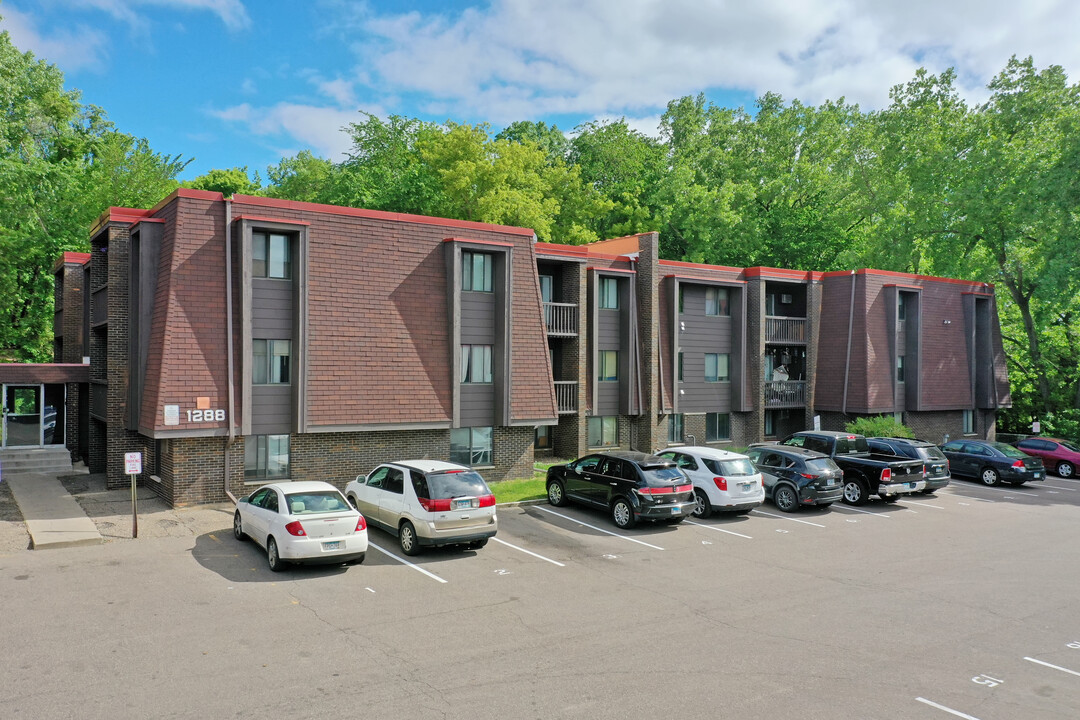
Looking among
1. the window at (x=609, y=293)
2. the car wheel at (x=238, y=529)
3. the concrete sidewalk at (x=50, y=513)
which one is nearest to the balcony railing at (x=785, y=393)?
the window at (x=609, y=293)

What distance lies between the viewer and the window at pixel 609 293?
96.1ft

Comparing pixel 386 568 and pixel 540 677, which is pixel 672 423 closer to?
pixel 386 568

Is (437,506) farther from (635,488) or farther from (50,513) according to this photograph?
(50,513)

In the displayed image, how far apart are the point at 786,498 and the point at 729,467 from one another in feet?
8.32

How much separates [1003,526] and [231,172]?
58337 millimetres

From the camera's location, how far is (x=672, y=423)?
31.3 m

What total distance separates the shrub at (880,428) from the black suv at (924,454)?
215 inches

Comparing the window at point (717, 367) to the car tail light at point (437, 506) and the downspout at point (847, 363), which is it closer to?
the downspout at point (847, 363)

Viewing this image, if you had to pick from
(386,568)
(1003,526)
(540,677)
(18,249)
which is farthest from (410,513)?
(18,249)

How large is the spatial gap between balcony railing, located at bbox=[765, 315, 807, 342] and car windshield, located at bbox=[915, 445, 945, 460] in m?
10.5

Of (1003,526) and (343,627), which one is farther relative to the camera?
(1003,526)

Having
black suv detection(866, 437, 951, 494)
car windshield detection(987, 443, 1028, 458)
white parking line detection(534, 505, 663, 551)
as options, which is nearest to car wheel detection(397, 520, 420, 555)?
white parking line detection(534, 505, 663, 551)

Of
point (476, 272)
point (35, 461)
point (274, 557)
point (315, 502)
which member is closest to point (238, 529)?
point (274, 557)

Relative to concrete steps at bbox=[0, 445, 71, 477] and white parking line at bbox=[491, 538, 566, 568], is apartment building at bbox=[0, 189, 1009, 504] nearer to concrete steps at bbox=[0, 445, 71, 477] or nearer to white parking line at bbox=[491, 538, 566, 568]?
concrete steps at bbox=[0, 445, 71, 477]
